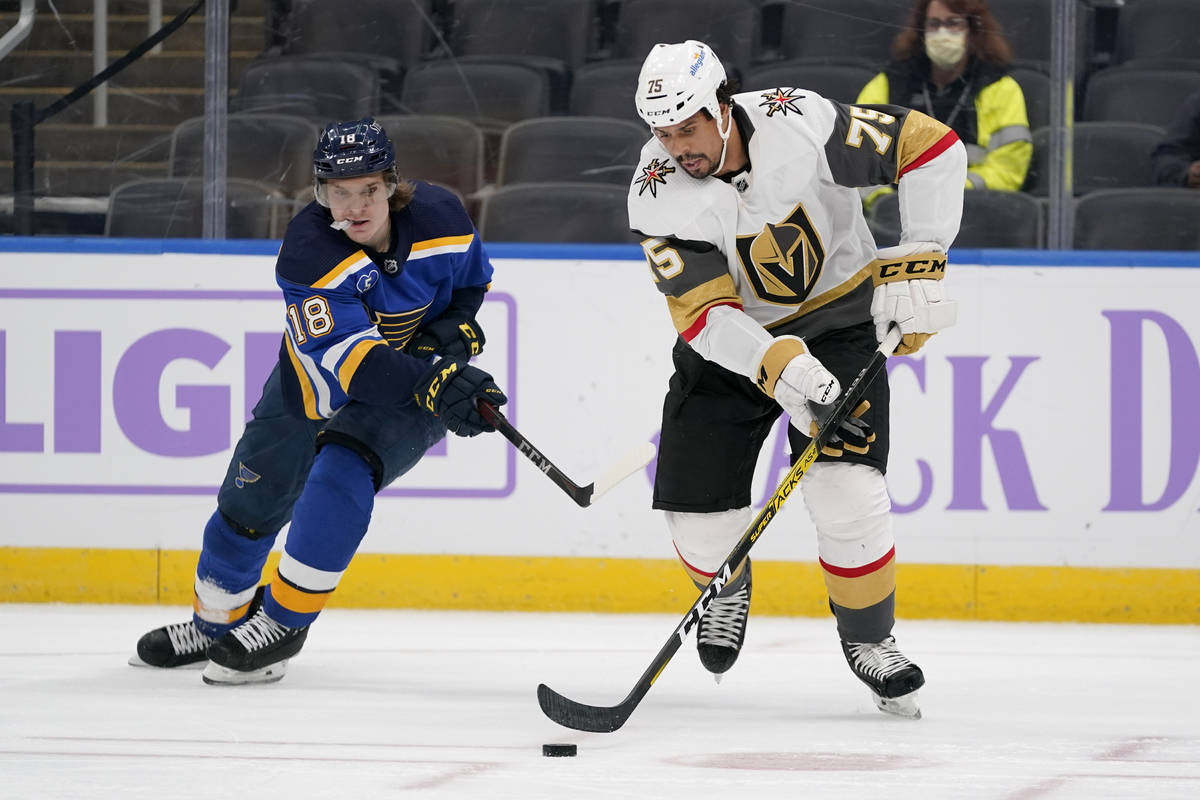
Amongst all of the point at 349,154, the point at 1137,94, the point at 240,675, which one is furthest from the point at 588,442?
the point at 1137,94

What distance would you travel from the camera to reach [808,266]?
277cm

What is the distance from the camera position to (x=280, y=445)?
3.14 m

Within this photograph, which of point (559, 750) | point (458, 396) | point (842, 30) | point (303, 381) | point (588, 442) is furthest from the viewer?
point (842, 30)

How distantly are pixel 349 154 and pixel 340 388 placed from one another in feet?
1.46

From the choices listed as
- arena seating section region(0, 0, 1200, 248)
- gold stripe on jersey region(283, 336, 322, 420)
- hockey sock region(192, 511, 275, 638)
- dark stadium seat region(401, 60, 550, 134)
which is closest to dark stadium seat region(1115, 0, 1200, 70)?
arena seating section region(0, 0, 1200, 248)

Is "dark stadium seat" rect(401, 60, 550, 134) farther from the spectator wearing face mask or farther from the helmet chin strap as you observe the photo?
the helmet chin strap

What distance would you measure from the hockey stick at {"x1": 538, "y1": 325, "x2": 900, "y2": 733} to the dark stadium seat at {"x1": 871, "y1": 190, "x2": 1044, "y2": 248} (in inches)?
58.7

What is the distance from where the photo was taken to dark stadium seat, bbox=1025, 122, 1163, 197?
13.6 ft

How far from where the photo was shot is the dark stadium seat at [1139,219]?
4.12 metres

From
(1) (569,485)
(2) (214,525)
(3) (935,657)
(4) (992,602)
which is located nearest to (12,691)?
(2) (214,525)

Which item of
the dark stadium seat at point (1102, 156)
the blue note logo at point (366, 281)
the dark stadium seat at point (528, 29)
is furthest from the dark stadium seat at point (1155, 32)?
the blue note logo at point (366, 281)

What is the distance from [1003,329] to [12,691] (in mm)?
2368

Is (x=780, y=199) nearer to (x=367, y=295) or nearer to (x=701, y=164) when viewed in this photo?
(x=701, y=164)

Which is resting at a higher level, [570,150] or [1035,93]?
[1035,93]
